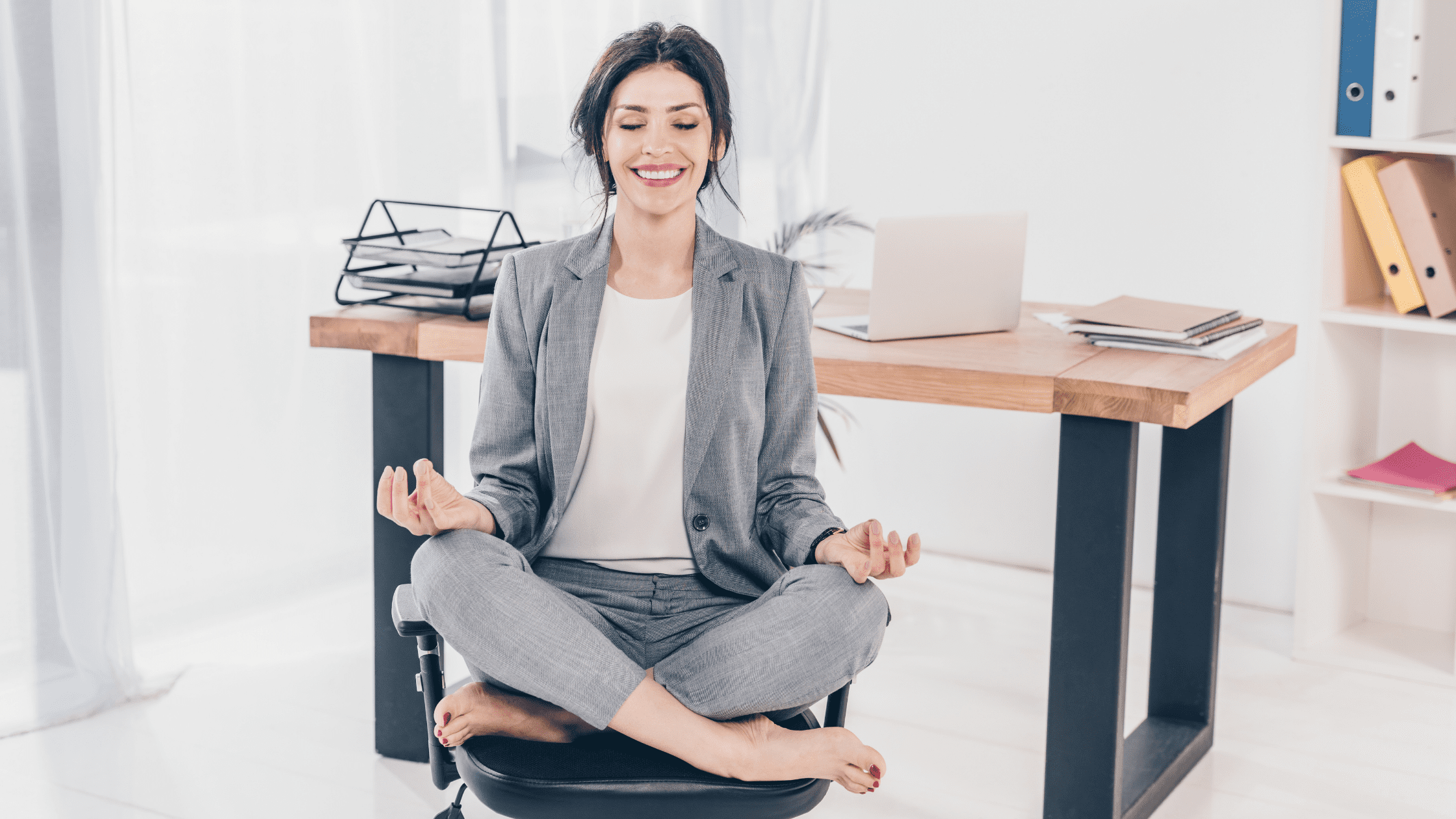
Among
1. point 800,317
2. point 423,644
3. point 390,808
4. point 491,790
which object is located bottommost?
point 390,808

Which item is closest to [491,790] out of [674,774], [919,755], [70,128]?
[674,774]

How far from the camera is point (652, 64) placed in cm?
167

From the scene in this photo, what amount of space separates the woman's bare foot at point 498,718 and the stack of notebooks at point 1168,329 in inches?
41.8

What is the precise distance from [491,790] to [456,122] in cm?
208

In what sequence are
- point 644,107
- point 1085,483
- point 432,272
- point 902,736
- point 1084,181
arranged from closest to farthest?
point 644,107, point 1085,483, point 432,272, point 902,736, point 1084,181

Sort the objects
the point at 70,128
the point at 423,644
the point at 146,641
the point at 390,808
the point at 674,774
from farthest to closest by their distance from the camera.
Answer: the point at 146,641 → the point at 70,128 → the point at 390,808 → the point at 423,644 → the point at 674,774

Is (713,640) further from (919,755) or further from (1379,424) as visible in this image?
(1379,424)

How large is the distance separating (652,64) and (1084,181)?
196 cm

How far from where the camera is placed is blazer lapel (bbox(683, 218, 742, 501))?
1.68 m

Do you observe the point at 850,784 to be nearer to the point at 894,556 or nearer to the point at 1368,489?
the point at 894,556

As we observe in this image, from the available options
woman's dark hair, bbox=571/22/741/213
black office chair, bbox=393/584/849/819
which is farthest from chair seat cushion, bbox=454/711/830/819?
woman's dark hair, bbox=571/22/741/213

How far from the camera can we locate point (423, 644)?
156 centimetres

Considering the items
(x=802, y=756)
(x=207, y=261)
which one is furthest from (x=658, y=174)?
(x=207, y=261)

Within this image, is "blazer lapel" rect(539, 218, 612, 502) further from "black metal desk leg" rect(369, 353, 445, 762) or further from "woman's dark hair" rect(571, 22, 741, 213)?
"black metal desk leg" rect(369, 353, 445, 762)
